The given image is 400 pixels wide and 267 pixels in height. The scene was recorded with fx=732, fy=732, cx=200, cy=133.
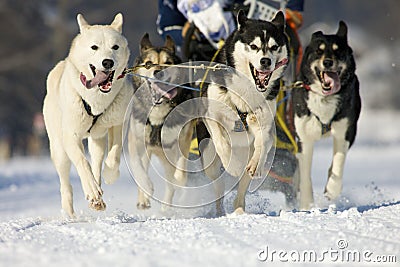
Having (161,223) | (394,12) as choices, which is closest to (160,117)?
(161,223)

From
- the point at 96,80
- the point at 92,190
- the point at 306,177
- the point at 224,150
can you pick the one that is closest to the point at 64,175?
the point at 92,190

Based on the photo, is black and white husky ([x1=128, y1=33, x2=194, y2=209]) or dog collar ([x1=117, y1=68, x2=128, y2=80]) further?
black and white husky ([x1=128, y1=33, x2=194, y2=209])

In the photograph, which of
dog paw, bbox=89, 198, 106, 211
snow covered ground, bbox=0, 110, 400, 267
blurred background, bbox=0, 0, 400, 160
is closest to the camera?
snow covered ground, bbox=0, 110, 400, 267

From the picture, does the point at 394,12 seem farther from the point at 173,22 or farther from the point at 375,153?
the point at 173,22

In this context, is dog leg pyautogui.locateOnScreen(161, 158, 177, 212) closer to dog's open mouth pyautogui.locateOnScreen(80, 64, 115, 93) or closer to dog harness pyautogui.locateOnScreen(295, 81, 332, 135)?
dog's open mouth pyautogui.locateOnScreen(80, 64, 115, 93)

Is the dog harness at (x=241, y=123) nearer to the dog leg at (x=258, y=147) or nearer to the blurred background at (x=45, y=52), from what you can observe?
the dog leg at (x=258, y=147)

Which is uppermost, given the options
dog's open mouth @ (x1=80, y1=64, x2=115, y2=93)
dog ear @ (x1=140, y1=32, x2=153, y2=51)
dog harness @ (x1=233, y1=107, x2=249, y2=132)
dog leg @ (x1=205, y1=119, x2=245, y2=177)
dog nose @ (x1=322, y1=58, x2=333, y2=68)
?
dog ear @ (x1=140, y1=32, x2=153, y2=51)

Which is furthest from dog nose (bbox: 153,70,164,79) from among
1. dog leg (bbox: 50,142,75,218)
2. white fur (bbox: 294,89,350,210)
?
white fur (bbox: 294,89,350,210)

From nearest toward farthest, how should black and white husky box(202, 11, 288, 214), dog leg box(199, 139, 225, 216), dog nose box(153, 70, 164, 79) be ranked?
black and white husky box(202, 11, 288, 214) < dog leg box(199, 139, 225, 216) < dog nose box(153, 70, 164, 79)

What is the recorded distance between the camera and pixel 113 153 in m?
4.19

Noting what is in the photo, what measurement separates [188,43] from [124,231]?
2.23m

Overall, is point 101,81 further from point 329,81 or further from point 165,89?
point 329,81

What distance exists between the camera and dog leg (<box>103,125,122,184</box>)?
4.16m

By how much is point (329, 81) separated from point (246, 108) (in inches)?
30.0
